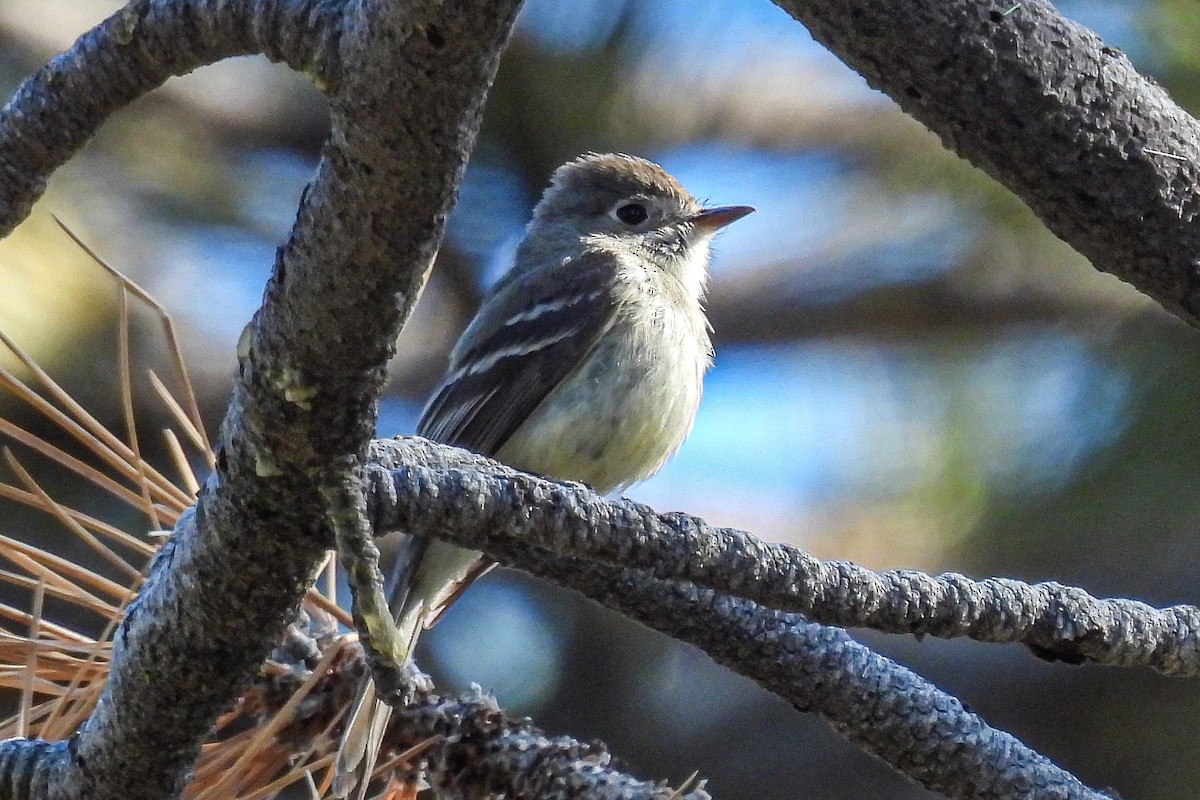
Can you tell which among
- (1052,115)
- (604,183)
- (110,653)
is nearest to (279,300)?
(1052,115)

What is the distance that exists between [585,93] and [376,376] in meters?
2.51

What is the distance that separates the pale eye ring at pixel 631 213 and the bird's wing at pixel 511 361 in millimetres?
405

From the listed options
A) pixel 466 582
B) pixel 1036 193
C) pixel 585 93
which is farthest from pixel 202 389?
pixel 1036 193

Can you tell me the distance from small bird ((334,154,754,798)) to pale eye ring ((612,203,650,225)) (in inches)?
4.6

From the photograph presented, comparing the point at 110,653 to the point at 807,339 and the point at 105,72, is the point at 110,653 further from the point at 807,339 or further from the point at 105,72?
the point at 807,339

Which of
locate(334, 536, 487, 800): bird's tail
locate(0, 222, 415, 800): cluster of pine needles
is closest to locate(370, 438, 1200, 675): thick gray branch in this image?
locate(0, 222, 415, 800): cluster of pine needles

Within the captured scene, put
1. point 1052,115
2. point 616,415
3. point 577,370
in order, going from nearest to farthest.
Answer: point 1052,115, point 616,415, point 577,370

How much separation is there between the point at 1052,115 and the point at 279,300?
712 millimetres

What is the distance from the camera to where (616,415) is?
10.6 ft

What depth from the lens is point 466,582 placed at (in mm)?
2910

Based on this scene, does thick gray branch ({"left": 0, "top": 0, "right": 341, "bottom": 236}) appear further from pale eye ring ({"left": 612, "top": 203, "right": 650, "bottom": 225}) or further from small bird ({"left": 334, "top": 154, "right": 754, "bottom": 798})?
pale eye ring ({"left": 612, "top": 203, "right": 650, "bottom": 225})

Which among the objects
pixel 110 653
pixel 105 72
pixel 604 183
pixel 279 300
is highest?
pixel 604 183

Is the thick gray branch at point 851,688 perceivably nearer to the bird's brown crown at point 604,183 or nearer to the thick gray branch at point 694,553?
the thick gray branch at point 694,553

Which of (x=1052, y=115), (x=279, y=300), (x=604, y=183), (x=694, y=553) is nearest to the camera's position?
(x=279, y=300)
